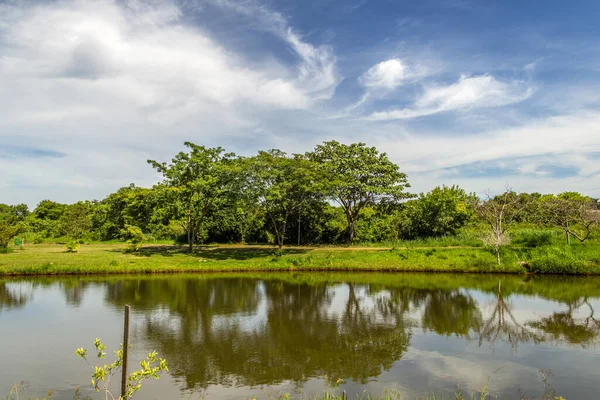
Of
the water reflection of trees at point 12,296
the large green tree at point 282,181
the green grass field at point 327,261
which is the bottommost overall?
the water reflection of trees at point 12,296

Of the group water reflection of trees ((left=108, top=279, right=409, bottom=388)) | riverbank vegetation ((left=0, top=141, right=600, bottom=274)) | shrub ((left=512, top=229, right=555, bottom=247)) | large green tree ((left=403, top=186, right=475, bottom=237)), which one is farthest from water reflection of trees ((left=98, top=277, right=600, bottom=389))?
large green tree ((left=403, top=186, right=475, bottom=237))

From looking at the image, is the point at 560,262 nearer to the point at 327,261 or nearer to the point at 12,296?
the point at 327,261

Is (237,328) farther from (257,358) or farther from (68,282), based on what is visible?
(68,282)

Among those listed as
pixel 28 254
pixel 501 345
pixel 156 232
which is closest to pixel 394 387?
pixel 501 345

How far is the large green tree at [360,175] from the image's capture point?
40031 mm

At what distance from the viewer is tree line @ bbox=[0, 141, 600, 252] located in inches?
1412

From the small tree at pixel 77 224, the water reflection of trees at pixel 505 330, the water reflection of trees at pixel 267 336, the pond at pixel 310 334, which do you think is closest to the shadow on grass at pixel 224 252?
the pond at pixel 310 334

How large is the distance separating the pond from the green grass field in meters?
3.57

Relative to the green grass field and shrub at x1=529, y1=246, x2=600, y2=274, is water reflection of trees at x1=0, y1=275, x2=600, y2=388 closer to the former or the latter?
the green grass field

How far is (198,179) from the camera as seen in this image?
35.7 metres

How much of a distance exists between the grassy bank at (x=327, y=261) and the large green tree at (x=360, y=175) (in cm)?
597

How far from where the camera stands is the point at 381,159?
42.1 meters

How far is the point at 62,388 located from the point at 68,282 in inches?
740

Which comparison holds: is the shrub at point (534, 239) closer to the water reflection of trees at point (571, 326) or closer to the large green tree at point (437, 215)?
the large green tree at point (437, 215)
